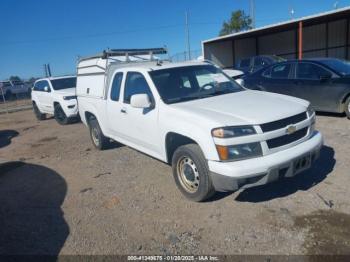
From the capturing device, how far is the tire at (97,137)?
706 cm

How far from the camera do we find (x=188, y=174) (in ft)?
14.0

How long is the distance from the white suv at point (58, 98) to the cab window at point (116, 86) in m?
5.79

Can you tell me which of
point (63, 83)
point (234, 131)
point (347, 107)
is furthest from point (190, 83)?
point (63, 83)

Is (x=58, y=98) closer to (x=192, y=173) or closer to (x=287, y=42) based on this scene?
(x=192, y=173)

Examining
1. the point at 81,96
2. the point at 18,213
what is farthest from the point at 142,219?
the point at 81,96

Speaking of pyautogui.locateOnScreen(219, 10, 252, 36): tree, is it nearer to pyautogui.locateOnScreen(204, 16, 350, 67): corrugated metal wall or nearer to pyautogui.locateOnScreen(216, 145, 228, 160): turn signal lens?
pyautogui.locateOnScreen(204, 16, 350, 67): corrugated metal wall

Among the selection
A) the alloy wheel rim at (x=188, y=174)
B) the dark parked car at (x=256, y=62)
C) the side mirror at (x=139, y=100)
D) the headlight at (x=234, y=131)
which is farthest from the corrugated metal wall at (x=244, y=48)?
the headlight at (x=234, y=131)

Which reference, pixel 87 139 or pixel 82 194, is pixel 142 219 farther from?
pixel 87 139

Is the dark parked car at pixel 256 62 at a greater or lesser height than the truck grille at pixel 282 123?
greater

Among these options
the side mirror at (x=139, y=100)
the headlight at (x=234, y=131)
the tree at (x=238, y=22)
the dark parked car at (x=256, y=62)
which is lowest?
the headlight at (x=234, y=131)

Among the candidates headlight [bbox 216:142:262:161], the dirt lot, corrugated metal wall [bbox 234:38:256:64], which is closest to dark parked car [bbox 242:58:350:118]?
the dirt lot

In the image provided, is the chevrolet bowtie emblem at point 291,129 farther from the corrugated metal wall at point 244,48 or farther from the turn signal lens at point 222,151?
the corrugated metal wall at point 244,48

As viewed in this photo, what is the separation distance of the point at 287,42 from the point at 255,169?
24522mm

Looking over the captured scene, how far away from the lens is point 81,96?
7.62 meters
